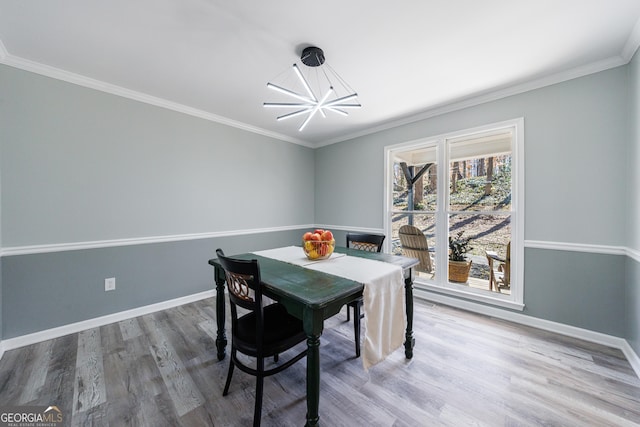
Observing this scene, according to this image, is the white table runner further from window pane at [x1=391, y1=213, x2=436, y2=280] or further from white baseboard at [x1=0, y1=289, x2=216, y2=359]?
white baseboard at [x1=0, y1=289, x2=216, y2=359]

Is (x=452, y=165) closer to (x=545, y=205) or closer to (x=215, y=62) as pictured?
(x=545, y=205)

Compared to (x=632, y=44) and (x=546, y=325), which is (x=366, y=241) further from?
(x=632, y=44)

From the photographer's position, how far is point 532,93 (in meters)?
2.43

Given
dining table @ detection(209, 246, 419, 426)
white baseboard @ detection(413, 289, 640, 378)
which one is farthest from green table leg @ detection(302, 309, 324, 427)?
white baseboard @ detection(413, 289, 640, 378)

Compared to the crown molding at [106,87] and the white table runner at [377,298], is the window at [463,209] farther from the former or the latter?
the crown molding at [106,87]

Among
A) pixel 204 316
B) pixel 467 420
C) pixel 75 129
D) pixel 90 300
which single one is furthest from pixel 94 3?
pixel 467 420

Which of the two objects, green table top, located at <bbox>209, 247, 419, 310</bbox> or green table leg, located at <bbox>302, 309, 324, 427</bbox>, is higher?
green table top, located at <bbox>209, 247, 419, 310</bbox>

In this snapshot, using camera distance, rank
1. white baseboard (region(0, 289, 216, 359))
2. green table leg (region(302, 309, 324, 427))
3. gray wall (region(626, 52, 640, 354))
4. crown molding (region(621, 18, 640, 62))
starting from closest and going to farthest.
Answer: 1. green table leg (region(302, 309, 324, 427))
2. crown molding (region(621, 18, 640, 62))
3. gray wall (region(626, 52, 640, 354))
4. white baseboard (region(0, 289, 216, 359))

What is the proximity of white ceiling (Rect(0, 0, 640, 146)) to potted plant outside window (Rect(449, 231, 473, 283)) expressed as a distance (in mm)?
1710

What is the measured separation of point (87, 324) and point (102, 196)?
131 cm

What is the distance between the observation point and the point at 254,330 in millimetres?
1497

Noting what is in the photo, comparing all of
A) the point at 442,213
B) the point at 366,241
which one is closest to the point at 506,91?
the point at 442,213

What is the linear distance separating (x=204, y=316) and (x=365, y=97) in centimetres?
314

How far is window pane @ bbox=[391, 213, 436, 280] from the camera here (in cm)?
321
